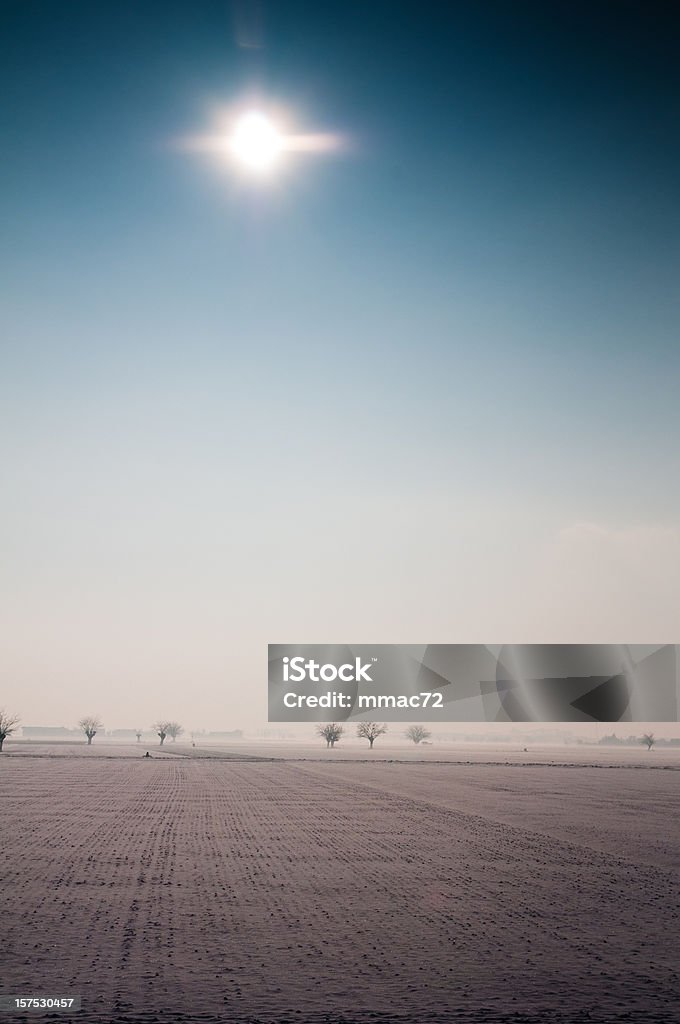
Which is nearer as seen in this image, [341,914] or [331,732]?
[341,914]

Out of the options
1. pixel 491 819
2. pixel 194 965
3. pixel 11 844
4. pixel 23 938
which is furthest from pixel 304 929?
pixel 491 819

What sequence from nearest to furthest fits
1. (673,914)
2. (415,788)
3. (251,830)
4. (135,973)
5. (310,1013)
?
1. (310,1013)
2. (135,973)
3. (673,914)
4. (251,830)
5. (415,788)

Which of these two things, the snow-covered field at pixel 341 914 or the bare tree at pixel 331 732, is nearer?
the snow-covered field at pixel 341 914

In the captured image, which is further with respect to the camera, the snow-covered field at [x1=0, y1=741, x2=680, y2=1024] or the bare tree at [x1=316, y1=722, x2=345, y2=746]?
the bare tree at [x1=316, y1=722, x2=345, y2=746]

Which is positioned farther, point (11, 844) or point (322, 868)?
point (11, 844)

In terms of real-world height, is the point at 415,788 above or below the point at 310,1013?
below

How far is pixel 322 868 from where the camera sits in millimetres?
21984

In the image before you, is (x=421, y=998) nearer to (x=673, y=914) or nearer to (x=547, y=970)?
(x=547, y=970)

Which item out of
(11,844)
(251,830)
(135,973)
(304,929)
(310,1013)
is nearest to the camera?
(310,1013)

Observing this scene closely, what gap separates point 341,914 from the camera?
1673cm

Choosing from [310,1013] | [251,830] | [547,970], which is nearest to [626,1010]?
[547,970]

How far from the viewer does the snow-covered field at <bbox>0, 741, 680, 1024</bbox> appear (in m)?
11.7

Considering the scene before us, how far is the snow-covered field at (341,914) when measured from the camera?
1167 cm

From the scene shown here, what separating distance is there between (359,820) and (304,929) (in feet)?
60.0
